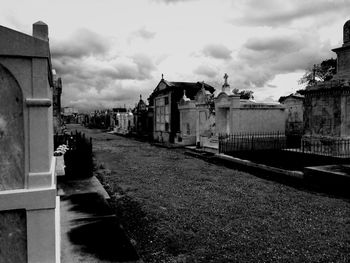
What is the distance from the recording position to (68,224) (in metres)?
4.83

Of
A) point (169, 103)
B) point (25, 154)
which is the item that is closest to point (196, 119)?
point (169, 103)

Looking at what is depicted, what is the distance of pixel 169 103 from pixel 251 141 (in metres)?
8.53

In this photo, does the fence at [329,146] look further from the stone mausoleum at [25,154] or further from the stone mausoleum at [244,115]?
the stone mausoleum at [25,154]

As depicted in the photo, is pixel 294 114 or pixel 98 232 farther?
pixel 294 114

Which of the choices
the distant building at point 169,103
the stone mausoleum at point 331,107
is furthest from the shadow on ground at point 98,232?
the distant building at point 169,103

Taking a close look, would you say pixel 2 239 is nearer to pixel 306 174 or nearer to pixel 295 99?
pixel 306 174

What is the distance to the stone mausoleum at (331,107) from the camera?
12.3 m

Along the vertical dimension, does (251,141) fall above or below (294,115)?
below

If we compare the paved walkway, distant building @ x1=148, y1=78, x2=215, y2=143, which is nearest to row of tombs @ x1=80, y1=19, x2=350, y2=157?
distant building @ x1=148, y1=78, x2=215, y2=143

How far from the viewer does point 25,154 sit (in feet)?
10.6

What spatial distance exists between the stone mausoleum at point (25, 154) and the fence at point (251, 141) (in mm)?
12149

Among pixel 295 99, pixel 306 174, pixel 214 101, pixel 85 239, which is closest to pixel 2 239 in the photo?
pixel 85 239

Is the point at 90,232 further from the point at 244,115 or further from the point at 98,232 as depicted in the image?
the point at 244,115

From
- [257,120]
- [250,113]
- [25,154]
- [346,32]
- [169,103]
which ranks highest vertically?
[346,32]
